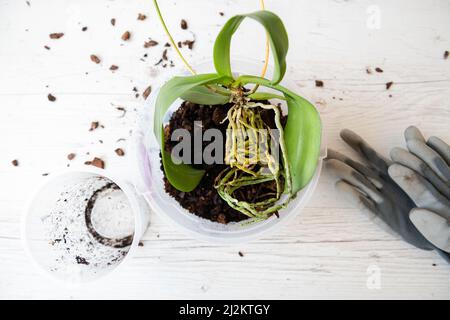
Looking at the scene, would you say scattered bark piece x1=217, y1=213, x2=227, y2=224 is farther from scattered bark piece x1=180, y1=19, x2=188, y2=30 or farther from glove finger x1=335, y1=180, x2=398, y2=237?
scattered bark piece x1=180, y1=19, x2=188, y2=30

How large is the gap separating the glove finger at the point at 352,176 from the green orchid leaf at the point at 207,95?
27cm

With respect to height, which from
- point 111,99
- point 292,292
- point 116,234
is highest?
point 111,99

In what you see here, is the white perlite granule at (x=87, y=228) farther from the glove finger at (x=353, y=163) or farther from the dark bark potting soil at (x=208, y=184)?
the glove finger at (x=353, y=163)

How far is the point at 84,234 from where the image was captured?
2.47 feet

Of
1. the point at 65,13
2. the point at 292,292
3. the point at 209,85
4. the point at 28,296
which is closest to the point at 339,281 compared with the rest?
the point at 292,292

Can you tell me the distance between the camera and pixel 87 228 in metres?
0.76

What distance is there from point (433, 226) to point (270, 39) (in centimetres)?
48

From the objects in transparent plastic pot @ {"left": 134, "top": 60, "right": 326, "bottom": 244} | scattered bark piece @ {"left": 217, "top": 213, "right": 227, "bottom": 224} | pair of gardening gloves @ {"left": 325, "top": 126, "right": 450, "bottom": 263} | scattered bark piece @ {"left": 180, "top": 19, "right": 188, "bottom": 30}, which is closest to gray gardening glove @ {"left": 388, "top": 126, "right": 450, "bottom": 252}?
pair of gardening gloves @ {"left": 325, "top": 126, "right": 450, "bottom": 263}

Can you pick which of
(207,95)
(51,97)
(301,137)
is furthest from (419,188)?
(51,97)

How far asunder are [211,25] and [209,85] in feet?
0.94

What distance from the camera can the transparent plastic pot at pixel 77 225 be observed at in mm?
722

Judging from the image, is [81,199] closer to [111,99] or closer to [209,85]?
[111,99]

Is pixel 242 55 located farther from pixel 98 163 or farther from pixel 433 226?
pixel 433 226

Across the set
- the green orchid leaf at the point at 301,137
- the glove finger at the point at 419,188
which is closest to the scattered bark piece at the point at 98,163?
the green orchid leaf at the point at 301,137
